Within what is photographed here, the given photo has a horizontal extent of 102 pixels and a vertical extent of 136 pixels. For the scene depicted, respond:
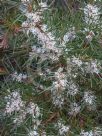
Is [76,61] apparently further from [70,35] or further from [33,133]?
[33,133]

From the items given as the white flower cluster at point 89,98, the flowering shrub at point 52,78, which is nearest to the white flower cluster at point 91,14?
the flowering shrub at point 52,78

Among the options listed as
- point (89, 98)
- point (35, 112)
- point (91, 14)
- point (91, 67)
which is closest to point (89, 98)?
point (89, 98)

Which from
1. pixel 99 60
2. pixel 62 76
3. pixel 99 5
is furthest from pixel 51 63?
pixel 99 5

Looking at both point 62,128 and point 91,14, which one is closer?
point 62,128

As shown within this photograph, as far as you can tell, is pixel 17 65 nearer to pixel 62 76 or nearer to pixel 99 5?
pixel 62 76

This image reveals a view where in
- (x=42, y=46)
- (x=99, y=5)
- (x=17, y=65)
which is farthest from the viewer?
(x=99, y=5)

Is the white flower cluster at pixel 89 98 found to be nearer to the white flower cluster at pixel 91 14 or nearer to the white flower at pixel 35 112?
the white flower at pixel 35 112
